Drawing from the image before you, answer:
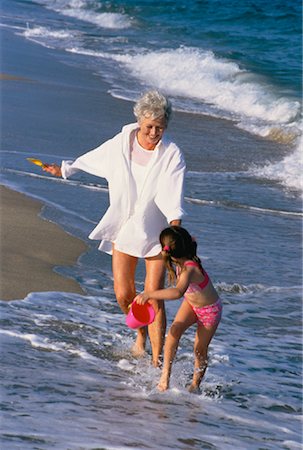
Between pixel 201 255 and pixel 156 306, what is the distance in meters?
2.35

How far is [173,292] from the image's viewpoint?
18.3 feet

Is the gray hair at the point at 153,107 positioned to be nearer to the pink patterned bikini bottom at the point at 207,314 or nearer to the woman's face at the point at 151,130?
the woman's face at the point at 151,130

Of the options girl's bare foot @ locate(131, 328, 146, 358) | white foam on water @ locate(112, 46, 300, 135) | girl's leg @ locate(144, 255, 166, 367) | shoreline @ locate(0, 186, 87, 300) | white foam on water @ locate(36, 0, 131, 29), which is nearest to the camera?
girl's leg @ locate(144, 255, 166, 367)

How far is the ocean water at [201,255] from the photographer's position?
17.1ft

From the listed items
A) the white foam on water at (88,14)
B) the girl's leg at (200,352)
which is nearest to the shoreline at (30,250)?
the girl's leg at (200,352)

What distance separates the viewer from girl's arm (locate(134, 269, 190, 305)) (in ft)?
18.3

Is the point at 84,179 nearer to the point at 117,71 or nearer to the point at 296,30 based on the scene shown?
the point at 117,71

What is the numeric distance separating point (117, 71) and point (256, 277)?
13185mm

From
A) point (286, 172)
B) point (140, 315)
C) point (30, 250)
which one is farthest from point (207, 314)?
point (286, 172)

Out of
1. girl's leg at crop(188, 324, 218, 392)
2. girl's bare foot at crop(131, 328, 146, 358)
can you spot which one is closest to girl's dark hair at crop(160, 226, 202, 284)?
girl's leg at crop(188, 324, 218, 392)

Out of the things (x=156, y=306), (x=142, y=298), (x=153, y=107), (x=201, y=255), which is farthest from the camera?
(x=201, y=255)

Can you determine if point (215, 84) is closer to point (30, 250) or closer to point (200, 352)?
point (30, 250)

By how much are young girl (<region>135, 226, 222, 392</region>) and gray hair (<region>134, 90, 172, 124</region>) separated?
2.10ft

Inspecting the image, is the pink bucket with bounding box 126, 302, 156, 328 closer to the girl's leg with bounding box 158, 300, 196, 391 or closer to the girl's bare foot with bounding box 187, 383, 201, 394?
the girl's leg with bounding box 158, 300, 196, 391
